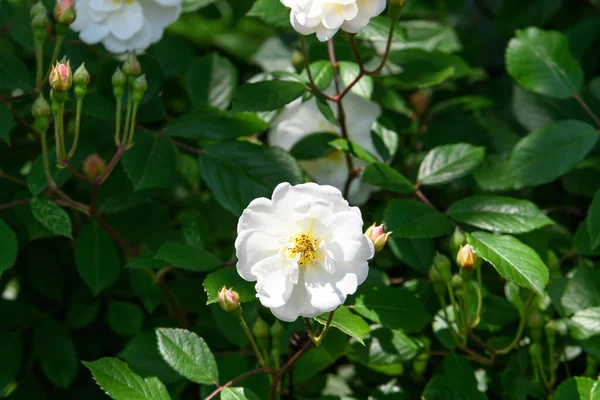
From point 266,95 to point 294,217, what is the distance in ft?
0.96

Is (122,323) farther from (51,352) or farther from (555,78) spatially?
(555,78)

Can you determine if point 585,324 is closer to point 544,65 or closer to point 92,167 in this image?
point 544,65

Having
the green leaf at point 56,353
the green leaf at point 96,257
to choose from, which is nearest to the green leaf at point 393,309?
the green leaf at point 96,257

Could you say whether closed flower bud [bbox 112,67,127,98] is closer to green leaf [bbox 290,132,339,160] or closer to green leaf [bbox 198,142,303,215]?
green leaf [bbox 198,142,303,215]

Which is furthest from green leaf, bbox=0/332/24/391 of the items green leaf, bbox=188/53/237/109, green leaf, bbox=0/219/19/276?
green leaf, bbox=188/53/237/109

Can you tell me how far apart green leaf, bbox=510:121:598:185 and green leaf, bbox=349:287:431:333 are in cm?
33

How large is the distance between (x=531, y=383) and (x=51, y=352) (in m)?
0.86

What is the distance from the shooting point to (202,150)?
140 centimetres

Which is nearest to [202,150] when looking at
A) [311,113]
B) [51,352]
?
[311,113]

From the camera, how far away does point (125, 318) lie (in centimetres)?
145

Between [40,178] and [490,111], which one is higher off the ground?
[40,178]

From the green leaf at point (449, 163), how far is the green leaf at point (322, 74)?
227 millimetres

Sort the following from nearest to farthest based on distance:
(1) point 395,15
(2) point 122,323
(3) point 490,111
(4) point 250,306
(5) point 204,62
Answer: (1) point 395,15 < (4) point 250,306 < (2) point 122,323 < (5) point 204,62 < (3) point 490,111

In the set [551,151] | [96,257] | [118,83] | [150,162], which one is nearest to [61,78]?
[118,83]
